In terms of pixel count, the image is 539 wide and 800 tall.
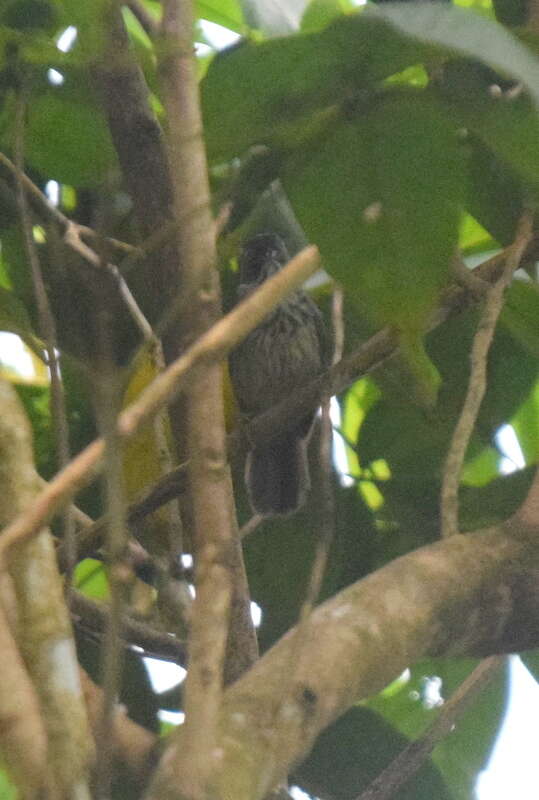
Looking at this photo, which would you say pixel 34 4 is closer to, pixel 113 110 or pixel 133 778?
pixel 113 110

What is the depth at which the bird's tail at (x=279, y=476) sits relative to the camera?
1497 mm

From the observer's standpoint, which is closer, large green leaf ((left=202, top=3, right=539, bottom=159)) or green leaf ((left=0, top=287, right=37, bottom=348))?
large green leaf ((left=202, top=3, right=539, bottom=159))

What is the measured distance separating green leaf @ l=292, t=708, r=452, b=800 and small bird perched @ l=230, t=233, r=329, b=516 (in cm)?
78

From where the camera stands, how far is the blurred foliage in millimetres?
672

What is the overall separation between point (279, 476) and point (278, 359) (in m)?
0.35

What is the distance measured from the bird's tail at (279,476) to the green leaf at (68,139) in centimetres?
45

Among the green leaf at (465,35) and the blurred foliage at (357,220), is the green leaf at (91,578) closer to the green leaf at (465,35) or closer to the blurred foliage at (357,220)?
the blurred foliage at (357,220)

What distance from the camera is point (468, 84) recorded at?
2.31ft

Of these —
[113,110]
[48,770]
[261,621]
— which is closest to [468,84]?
[113,110]

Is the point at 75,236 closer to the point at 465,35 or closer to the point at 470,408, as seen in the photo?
the point at 470,408

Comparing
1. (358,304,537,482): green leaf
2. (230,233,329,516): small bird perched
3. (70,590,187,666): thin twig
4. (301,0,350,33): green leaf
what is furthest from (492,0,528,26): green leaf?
(230,233,329,516): small bird perched

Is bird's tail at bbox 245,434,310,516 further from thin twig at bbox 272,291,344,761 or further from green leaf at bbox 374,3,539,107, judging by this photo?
green leaf at bbox 374,3,539,107

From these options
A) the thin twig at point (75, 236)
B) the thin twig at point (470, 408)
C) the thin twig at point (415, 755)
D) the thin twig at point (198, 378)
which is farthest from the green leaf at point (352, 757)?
the thin twig at point (198, 378)

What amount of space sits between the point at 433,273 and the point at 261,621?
535mm
